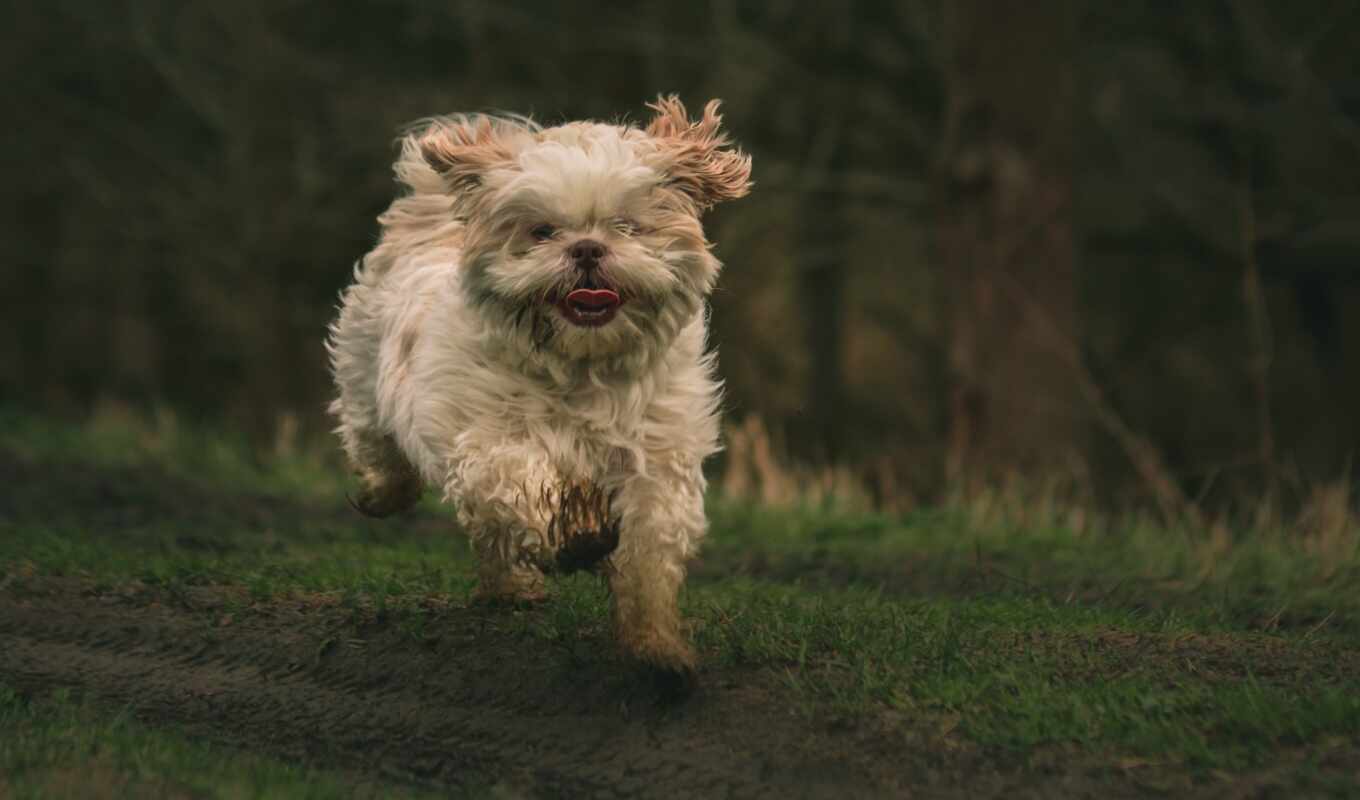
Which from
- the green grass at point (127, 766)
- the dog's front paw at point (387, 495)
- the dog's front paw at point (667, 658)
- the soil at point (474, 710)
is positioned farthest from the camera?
the dog's front paw at point (387, 495)

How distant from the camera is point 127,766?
500cm

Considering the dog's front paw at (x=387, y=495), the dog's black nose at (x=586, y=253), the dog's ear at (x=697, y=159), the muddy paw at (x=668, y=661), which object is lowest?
the muddy paw at (x=668, y=661)

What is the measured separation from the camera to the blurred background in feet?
40.3

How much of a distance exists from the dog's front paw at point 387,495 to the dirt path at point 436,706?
878 mm

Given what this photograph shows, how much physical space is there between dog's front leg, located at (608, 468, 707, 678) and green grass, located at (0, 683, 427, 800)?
0.92 metres

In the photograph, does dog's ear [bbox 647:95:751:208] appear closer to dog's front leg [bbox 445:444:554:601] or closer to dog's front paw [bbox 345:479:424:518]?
dog's front leg [bbox 445:444:554:601]

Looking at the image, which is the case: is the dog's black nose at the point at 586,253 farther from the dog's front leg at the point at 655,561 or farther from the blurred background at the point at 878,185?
the blurred background at the point at 878,185

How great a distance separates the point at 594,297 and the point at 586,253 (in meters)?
0.15

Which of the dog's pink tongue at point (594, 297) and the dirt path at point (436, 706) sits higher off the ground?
the dog's pink tongue at point (594, 297)

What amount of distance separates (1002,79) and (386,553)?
605 cm

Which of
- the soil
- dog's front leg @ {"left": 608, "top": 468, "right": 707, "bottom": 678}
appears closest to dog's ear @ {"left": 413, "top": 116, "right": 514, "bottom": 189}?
dog's front leg @ {"left": 608, "top": 468, "right": 707, "bottom": 678}

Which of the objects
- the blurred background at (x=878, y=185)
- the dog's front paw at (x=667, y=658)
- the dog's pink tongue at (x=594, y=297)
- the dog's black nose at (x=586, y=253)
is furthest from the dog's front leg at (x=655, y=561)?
the blurred background at (x=878, y=185)

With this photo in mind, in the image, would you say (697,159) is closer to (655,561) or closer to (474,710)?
(655,561)

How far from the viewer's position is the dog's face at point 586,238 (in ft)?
18.1
